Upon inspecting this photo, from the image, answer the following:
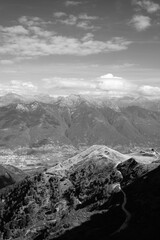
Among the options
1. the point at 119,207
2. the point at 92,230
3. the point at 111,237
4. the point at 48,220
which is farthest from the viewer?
the point at 48,220

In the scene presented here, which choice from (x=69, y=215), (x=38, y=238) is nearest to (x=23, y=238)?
(x=38, y=238)

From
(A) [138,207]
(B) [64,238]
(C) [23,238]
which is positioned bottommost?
(C) [23,238]

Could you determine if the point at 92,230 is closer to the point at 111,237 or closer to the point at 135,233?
the point at 111,237

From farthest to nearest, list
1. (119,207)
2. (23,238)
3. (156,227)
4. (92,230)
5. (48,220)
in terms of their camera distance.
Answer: (48,220) → (23,238) → (119,207) → (92,230) → (156,227)

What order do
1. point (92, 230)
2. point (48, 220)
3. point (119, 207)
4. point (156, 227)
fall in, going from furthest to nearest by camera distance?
point (48, 220), point (119, 207), point (92, 230), point (156, 227)

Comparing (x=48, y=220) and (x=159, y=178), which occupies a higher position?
(x=159, y=178)

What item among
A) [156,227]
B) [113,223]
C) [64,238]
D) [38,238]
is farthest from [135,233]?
[38,238]

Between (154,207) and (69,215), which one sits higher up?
(154,207)

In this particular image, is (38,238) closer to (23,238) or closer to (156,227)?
(23,238)

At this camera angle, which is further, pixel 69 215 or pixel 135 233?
pixel 69 215

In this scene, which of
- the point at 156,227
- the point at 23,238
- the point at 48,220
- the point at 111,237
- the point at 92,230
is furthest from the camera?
the point at 48,220
